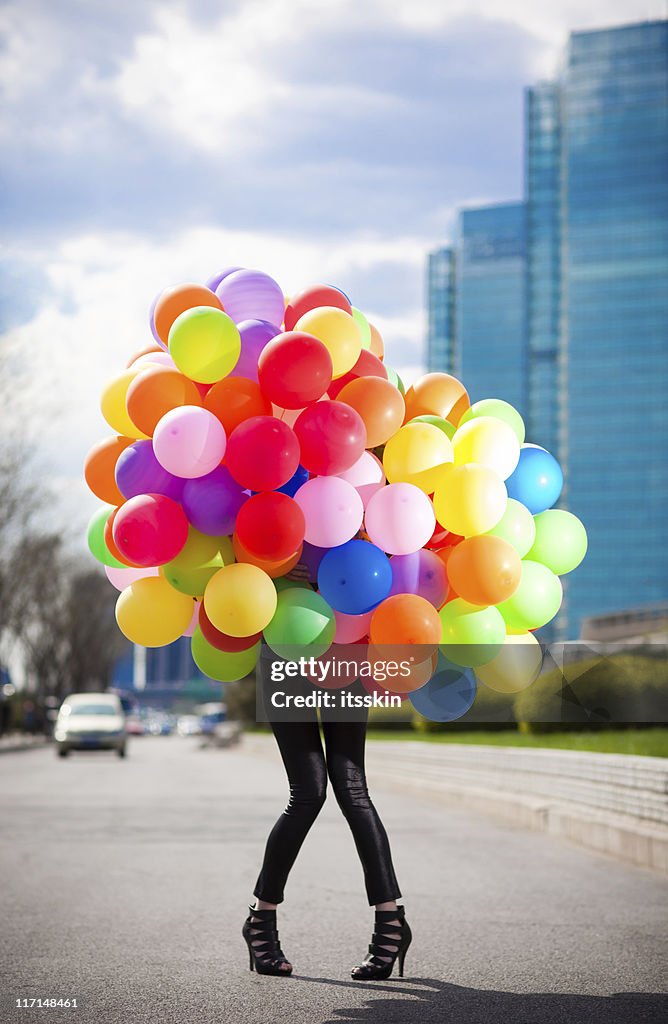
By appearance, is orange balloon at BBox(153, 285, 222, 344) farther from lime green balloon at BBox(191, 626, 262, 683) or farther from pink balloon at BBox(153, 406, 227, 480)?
lime green balloon at BBox(191, 626, 262, 683)

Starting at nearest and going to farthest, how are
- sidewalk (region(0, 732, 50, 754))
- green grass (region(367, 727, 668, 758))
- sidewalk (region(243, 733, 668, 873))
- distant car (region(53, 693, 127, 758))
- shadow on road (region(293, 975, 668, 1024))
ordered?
shadow on road (region(293, 975, 668, 1024))
sidewalk (region(243, 733, 668, 873))
green grass (region(367, 727, 668, 758))
distant car (region(53, 693, 127, 758))
sidewalk (region(0, 732, 50, 754))

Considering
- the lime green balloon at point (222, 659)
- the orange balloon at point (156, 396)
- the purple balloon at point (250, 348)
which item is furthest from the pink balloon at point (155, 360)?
the lime green balloon at point (222, 659)

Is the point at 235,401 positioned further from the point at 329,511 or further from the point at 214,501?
the point at 329,511

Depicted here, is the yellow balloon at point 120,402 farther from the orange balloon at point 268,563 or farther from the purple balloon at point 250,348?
the orange balloon at point 268,563

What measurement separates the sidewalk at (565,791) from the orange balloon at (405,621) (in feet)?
16.6

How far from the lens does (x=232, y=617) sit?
493 centimetres

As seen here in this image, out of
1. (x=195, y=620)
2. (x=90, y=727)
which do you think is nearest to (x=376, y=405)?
(x=195, y=620)

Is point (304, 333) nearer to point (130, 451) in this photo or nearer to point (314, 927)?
point (130, 451)

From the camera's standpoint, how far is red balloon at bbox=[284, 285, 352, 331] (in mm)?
5553

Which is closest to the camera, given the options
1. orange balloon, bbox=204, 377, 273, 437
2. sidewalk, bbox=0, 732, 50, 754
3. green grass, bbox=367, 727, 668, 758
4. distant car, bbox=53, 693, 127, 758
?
orange balloon, bbox=204, 377, 273, 437

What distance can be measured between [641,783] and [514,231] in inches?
A: 6056

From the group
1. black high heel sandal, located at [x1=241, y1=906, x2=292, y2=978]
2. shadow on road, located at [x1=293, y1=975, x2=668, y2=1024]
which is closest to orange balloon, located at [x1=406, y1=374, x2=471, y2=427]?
black high heel sandal, located at [x1=241, y1=906, x2=292, y2=978]

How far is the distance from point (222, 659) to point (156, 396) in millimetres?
1099

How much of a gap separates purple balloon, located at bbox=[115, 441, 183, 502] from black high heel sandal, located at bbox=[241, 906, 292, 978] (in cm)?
175
